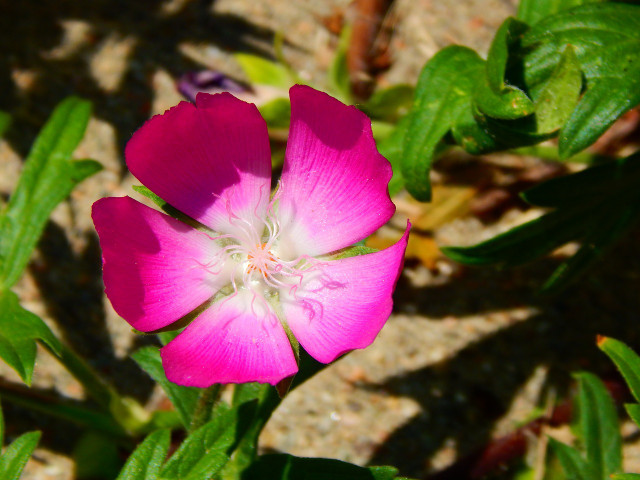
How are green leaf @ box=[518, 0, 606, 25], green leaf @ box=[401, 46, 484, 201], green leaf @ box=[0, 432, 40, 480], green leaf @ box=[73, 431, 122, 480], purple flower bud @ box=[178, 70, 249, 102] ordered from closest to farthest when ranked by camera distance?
green leaf @ box=[0, 432, 40, 480] → green leaf @ box=[401, 46, 484, 201] → green leaf @ box=[518, 0, 606, 25] → green leaf @ box=[73, 431, 122, 480] → purple flower bud @ box=[178, 70, 249, 102]

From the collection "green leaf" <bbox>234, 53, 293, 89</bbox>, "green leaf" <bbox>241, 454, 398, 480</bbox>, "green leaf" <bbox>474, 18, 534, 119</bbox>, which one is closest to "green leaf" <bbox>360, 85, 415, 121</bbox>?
"green leaf" <bbox>234, 53, 293, 89</bbox>

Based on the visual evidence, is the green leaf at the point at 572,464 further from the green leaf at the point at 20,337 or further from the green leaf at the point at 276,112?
the green leaf at the point at 276,112

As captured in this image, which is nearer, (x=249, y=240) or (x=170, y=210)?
(x=170, y=210)

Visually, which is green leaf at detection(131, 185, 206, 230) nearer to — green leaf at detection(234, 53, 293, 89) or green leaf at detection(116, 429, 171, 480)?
green leaf at detection(116, 429, 171, 480)

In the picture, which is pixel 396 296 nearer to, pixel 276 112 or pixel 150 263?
pixel 276 112

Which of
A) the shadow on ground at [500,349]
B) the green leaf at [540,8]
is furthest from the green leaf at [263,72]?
the green leaf at [540,8]

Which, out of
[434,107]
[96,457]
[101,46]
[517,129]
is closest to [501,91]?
[517,129]
